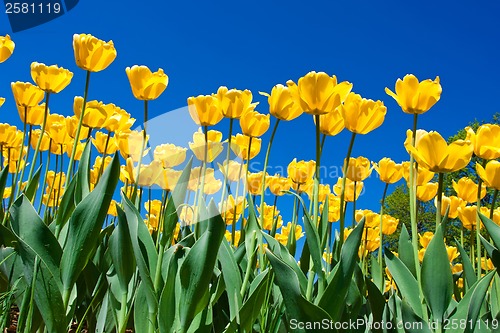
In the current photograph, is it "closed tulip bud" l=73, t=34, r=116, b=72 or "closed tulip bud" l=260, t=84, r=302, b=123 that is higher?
"closed tulip bud" l=73, t=34, r=116, b=72

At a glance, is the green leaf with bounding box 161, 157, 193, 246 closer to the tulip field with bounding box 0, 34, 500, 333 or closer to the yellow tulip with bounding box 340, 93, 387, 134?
the tulip field with bounding box 0, 34, 500, 333

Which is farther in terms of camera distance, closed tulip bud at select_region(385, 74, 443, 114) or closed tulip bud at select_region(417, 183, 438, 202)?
closed tulip bud at select_region(417, 183, 438, 202)

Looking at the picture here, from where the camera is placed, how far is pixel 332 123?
226 centimetres

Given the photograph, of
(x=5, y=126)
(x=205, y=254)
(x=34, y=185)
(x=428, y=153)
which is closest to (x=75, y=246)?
(x=205, y=254)

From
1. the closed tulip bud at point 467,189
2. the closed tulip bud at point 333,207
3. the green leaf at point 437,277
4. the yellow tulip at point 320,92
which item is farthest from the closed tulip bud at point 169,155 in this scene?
the closed tulip bud at point 467,189

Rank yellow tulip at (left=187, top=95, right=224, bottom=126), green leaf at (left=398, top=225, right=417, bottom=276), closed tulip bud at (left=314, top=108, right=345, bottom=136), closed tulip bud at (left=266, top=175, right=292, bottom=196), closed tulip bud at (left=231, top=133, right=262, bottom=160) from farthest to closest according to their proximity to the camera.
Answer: closed tulip bud at (left=266, top=175, right=292, bottom=196)
closed tulip bud at (left=231, top=133, right=262, bottom=160)
green leaf at (left=398, top=225, right=417, bottom=276)
closed tulip bud at (left=314, top=108, right=345, bottom=136)
yellow tulip at (left=187, top=95, right=224, bottom=126)

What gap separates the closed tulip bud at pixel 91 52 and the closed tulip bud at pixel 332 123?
3.33 ft

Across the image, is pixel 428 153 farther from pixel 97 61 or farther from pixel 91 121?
pixel 91 121

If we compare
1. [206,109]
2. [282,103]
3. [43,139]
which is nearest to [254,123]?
[282,103]

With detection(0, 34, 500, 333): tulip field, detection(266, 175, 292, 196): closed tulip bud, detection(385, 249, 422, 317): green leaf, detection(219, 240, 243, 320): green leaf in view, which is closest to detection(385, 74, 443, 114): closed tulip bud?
detection(0, 34, 500, 333): tulip field

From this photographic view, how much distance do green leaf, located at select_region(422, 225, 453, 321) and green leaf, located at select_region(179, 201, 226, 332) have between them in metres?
0.72

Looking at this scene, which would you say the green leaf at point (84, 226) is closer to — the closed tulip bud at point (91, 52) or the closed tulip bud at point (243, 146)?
the closed tulip bud at point (91, 52)

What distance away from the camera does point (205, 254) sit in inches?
63.1

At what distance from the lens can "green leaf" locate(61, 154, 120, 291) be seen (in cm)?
174
